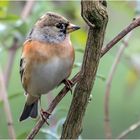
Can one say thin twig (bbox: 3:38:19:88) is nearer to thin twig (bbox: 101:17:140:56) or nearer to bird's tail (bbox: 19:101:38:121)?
bird's tail (bbox: 19:101:38:121)

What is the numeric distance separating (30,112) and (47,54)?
1.46 ft

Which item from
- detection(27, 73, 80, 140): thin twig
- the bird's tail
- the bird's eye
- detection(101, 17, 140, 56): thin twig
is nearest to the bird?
the bird's eye

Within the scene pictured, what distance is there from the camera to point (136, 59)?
9.34 feet

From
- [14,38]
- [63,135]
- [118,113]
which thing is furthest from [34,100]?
[118,113]

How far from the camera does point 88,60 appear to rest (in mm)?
1527

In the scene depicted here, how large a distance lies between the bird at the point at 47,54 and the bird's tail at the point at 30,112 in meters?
0.15

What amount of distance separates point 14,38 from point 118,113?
11.3ft

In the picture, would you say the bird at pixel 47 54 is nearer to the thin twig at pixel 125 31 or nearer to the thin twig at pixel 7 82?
the thin twig at pixel 7 82

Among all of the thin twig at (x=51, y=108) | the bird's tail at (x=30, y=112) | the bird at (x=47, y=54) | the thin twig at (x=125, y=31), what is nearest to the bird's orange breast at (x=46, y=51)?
the bird at (x=47, y=54)

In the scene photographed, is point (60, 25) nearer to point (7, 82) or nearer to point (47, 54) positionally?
point (47, 54)

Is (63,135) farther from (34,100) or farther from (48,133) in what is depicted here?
(34,100)

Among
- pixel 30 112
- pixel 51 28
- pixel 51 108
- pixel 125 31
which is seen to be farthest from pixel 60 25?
pixel 125 31

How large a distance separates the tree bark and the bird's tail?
1.30 m

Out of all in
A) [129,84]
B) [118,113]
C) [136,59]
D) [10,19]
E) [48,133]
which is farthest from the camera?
[118,113]
